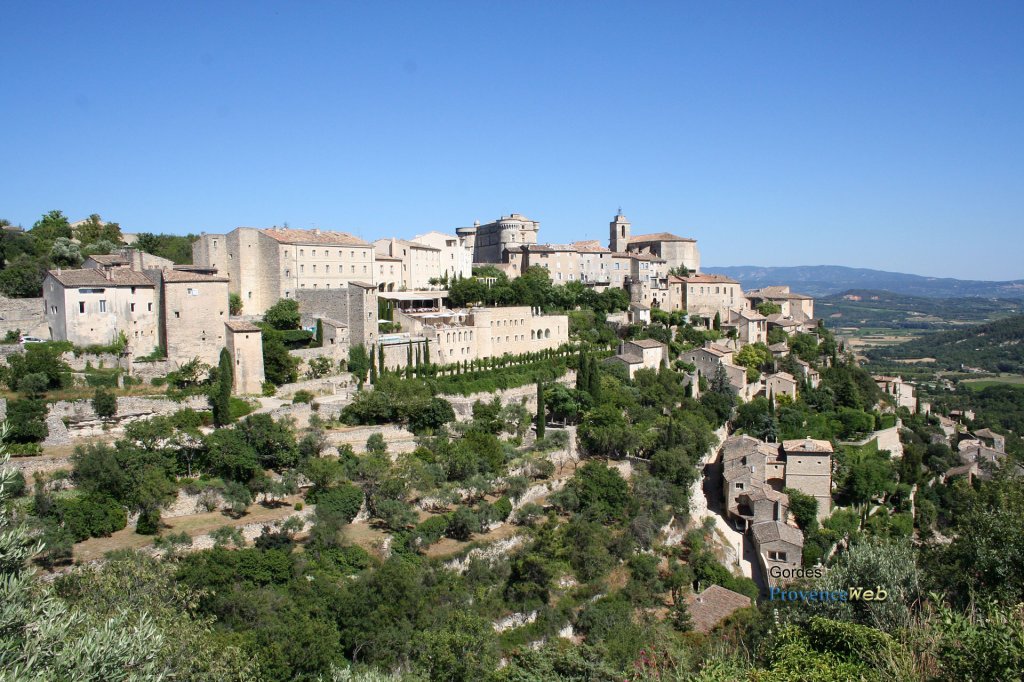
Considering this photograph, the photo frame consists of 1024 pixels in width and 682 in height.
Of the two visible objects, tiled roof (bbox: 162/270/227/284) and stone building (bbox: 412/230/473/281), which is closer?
tiled roof (bbox: 162/270/227/284)

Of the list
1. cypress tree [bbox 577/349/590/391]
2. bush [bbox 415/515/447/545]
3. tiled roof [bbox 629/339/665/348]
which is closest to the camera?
bush [bbox 415/515/447/545]

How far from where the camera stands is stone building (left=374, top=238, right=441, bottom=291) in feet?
148

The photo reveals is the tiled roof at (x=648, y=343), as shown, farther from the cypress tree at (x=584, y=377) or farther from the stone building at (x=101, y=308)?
the stone building at (x=101, y=308)

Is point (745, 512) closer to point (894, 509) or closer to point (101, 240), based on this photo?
point (894, 509)

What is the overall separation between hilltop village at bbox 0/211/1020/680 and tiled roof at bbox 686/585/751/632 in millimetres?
102

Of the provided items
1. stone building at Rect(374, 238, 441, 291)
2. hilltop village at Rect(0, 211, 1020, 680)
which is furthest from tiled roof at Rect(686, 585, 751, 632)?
stone building at Rect(374, 238, 441, 291)

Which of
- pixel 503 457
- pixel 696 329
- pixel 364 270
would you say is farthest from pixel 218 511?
pixel 696 329

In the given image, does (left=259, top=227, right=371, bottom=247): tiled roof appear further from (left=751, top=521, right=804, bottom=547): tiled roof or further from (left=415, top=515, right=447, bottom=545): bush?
(left=751, top=521, right=804, bottom=547): tiled roof

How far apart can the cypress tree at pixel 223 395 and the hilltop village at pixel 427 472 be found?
146 mm

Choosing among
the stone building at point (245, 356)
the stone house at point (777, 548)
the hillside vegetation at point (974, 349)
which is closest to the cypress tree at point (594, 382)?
the stone house at point (777, 548)

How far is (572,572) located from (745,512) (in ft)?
35.9

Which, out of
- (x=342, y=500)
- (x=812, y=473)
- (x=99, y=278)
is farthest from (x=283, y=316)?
(x=812, y=473)

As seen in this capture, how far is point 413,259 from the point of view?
151 ft

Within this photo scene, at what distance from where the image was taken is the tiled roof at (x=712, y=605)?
885 inches
